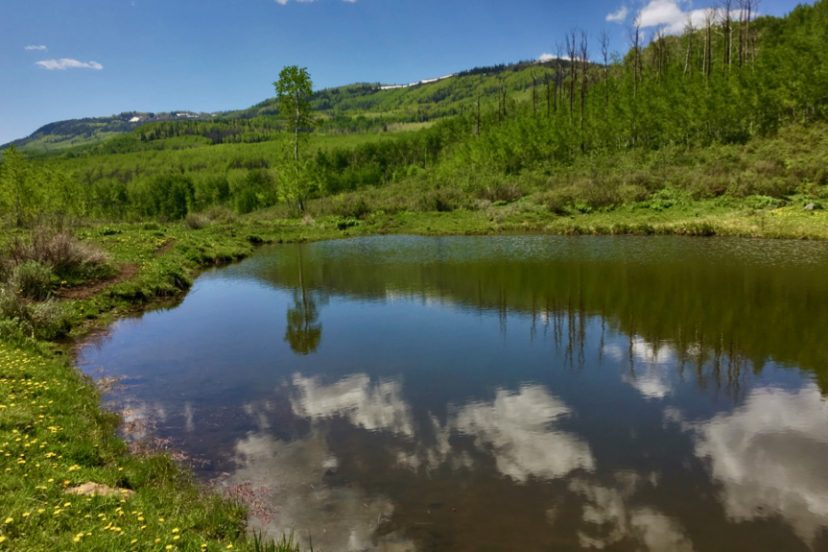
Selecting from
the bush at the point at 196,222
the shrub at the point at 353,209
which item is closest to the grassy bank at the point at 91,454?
the bush at the point at 196,222

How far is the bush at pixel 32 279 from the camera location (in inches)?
796

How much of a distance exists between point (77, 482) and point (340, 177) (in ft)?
371

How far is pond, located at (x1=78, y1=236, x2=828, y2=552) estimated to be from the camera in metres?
8.28

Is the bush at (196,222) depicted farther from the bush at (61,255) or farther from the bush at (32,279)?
the bush at (32,279)

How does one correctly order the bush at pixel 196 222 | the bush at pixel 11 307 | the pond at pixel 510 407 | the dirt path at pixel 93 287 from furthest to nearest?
the bush at pixel 196 222, the dirt path at pixel 93 287, the bush at pixel 11 307, the pond at pixel 510 407

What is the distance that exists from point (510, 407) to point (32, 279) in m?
20.0

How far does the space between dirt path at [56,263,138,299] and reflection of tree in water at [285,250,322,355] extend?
338 inches

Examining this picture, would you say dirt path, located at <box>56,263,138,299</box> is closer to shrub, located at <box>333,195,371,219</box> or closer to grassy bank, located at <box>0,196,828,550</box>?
grassy bank, located at <box>0,196,828,550</box>

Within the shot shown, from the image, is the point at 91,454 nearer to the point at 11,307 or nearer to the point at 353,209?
the point at 11,307

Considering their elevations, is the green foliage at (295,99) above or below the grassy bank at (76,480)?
above

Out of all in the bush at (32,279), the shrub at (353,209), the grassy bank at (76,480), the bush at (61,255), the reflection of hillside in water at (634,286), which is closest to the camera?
the grassy bank at (76,480)

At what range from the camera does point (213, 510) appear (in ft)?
26.8

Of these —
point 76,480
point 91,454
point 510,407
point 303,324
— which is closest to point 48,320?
point 303,324

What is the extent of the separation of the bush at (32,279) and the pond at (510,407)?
334 cm
